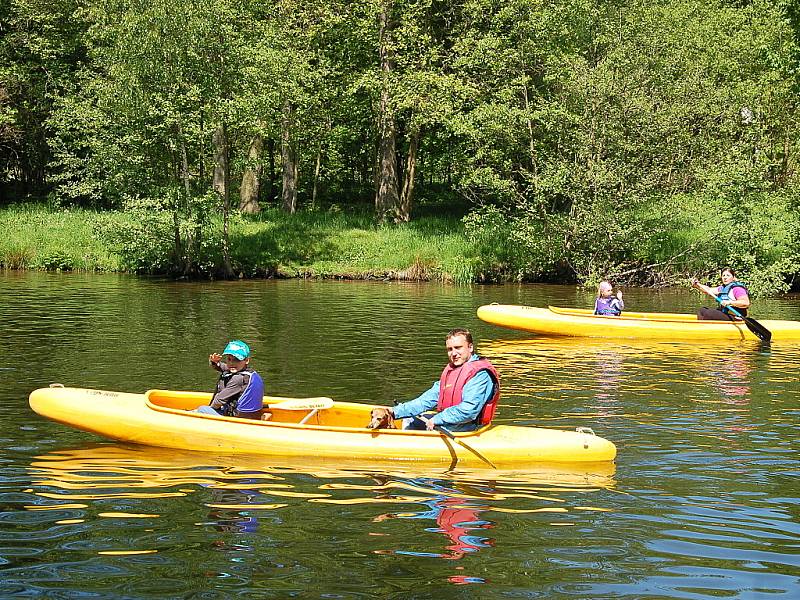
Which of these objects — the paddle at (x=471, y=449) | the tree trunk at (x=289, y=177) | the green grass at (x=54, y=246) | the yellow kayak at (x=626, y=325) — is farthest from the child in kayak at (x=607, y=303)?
the tree trunk at (x=289, y=177)

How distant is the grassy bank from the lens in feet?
93.9

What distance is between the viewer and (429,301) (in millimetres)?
23031

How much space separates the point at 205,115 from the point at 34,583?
22.3 meters

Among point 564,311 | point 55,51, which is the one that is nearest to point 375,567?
point 564,311

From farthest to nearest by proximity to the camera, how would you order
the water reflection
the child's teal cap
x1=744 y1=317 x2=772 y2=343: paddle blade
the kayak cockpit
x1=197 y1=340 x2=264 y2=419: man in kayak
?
x1=744 y1=317 x2=772 y2=343: paddle blade, the kayak cockpit, x1=197 y1=340 x2=264 y2=419: man in kayak, the child's teal cap, the water reflection

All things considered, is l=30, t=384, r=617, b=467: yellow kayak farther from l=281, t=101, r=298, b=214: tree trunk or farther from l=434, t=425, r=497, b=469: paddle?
l=281, t=101, r=298, b=214: tree trunk

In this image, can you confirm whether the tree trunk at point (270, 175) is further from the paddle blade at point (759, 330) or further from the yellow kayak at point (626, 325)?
the paddle blade at point (759, 330)

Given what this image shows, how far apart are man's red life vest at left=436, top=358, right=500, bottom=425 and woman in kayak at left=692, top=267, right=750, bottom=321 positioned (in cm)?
977

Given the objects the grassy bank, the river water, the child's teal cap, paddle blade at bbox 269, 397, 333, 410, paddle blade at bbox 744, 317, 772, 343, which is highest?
the grassy bank

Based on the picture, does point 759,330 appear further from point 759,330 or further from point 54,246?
point 54,246

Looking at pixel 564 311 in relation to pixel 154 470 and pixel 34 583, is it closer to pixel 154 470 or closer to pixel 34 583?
pixel 154 470

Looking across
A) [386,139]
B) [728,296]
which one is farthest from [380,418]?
[386,139]

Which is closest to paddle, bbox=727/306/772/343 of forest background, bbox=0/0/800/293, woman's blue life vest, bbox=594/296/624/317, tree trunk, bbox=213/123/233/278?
woman's blue life vest, bbox=594/296/624/317

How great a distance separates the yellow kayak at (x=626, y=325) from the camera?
692 inches
